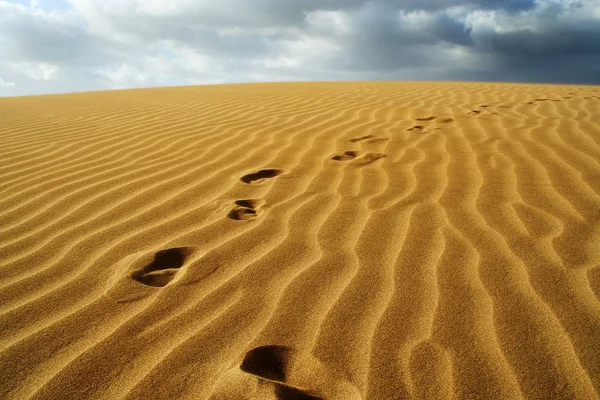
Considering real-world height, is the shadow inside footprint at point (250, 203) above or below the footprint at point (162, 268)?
above

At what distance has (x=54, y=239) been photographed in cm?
217

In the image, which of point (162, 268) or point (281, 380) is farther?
point (162, 268)

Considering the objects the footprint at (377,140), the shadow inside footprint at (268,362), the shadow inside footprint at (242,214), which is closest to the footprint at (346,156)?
the footprint at (377,140)

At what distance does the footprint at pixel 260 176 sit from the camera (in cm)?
298

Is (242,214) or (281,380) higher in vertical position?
(242,214)

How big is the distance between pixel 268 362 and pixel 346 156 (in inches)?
91.3

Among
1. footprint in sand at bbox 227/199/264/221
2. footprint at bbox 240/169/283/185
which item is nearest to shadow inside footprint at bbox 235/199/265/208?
footprint in sand at bbox 227/199/264/221

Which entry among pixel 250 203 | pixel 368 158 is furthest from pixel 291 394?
pixel 368 158

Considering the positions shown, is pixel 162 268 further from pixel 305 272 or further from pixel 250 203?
pixel 250 203

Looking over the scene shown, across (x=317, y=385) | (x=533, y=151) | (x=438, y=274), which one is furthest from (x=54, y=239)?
(x=533, y=151)

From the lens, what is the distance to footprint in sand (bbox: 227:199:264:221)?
7.90ft

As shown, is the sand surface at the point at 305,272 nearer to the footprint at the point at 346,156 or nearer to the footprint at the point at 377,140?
the footprint at the point at 346,156

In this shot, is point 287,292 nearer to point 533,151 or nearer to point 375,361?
point 375,361

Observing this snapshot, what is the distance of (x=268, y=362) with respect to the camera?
4.59 feet
